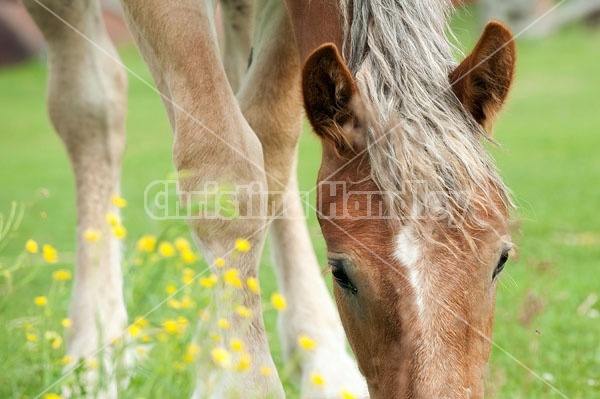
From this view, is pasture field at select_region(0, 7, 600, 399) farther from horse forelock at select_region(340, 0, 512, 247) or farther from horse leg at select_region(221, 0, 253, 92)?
horse leg at select_region(221, 0, 253, 92)

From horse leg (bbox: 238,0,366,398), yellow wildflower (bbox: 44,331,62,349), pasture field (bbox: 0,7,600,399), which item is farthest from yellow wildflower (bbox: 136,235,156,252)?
horse leg (bbox: 238,0,366,398)

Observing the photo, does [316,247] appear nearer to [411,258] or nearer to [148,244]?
[411,258]

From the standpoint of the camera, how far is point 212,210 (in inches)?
121

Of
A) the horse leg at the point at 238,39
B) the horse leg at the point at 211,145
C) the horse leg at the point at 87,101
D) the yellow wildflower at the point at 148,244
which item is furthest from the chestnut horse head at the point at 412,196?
the horse leg at the point at 87,101

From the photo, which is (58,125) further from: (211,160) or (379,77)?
(379,77)

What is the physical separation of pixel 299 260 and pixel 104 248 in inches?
34.1

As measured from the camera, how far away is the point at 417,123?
8.32ft

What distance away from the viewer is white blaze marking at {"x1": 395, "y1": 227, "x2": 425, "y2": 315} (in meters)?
2.37

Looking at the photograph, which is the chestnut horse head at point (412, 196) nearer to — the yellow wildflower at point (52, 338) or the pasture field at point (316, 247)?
the pasture field at point (316, 247)

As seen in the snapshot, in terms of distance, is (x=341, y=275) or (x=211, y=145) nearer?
(x=341, y=275)

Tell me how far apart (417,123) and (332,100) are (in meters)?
0.32

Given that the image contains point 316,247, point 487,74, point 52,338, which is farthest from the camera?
point 316,247

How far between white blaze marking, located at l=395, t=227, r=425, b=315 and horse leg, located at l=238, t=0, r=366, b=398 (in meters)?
1.10

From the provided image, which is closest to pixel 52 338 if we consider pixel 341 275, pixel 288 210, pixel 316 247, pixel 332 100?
pixel 341 275
